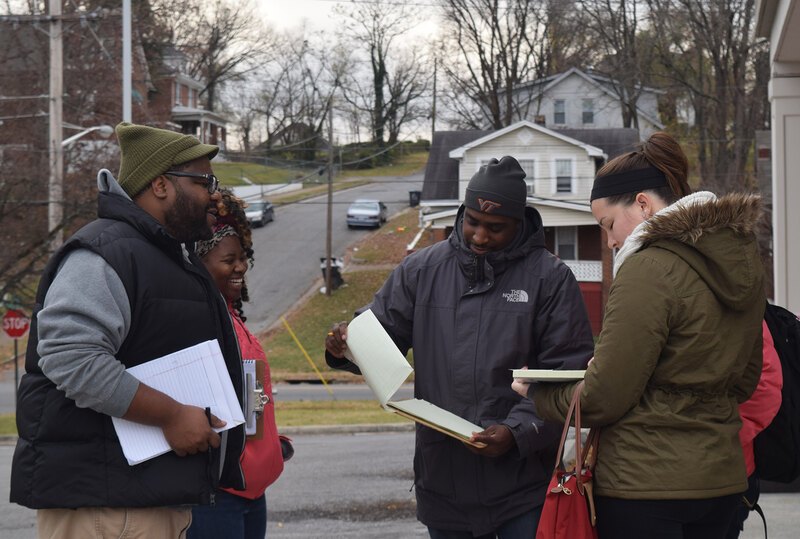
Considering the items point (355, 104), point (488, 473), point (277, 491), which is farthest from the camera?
point (355, 104)

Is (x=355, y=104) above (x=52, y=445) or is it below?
above

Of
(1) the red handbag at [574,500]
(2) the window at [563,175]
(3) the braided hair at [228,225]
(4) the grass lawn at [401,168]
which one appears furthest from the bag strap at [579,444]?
(4) the grass lawn at [401,168]

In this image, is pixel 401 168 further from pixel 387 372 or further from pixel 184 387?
pixel 184 387

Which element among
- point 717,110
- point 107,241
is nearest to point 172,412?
point 107,241

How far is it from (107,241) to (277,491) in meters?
7.04

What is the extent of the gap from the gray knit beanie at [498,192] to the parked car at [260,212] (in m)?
45.7

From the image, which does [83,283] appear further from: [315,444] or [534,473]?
[315,444]

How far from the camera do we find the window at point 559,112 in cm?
5503

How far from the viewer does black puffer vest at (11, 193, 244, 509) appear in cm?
312

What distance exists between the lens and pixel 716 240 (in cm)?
330

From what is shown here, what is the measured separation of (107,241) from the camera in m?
3.26

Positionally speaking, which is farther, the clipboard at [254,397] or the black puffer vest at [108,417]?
the clipboard at [254,397]

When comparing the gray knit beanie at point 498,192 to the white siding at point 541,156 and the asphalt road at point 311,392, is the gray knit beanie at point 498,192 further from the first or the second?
the white siding at point 541,156

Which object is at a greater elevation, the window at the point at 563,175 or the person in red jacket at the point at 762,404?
the window at the point at 563,175
